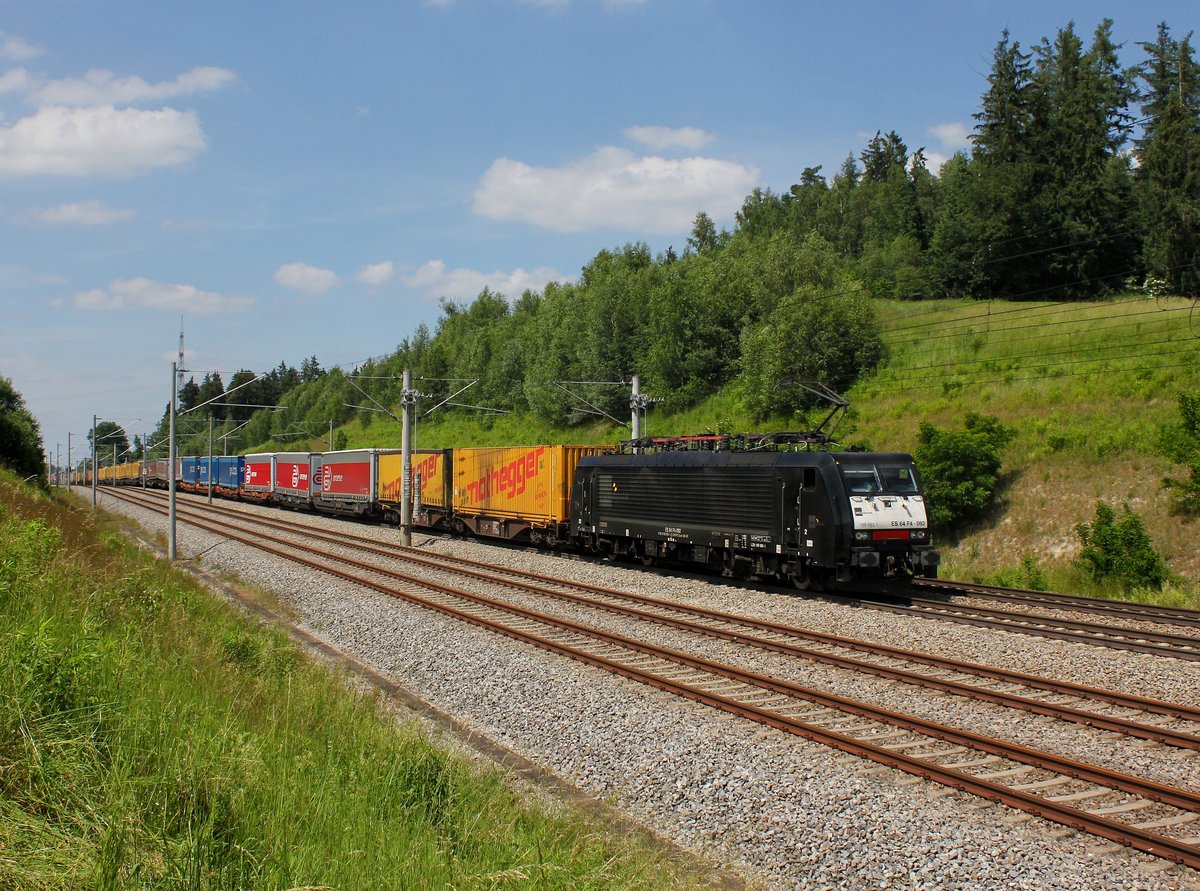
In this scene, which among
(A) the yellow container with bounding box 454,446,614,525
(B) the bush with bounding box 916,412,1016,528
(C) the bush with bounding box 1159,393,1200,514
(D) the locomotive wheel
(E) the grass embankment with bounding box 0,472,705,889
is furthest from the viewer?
(A) the yellow container with bounding box 454,446,614,525

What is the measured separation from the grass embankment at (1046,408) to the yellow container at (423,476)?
14.4m

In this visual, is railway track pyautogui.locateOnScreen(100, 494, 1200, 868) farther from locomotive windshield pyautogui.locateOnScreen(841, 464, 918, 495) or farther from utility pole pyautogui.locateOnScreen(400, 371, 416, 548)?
utility pole pyautogui.locateOnScreen(400, 371, 416, 548)

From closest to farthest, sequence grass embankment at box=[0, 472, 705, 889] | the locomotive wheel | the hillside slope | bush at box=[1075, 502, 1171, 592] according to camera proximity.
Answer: grass embankment at box=[0, 472, 705, 889], the locomotive wheel, bush at box=[1075, 502, 1171, 592], the hillside slope

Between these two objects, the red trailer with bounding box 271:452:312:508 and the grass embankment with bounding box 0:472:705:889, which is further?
the red trailer with bounding box 271:452:312:508

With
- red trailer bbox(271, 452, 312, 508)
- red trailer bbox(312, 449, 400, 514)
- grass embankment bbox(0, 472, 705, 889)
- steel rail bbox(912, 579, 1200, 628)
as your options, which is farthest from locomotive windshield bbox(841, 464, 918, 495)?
red trailer bbox(271, 452, 312, 508)

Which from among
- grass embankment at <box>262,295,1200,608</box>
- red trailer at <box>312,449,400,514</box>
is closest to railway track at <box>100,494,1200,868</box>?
grass embankment at <box>262,295,1200,608</box>

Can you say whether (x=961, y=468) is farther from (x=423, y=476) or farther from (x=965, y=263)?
(x=965, y=263)

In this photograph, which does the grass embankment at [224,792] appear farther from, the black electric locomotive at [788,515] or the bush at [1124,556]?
the bush at [1124,556]

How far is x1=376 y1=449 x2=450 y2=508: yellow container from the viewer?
36.2 metres

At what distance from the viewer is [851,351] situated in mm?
48250

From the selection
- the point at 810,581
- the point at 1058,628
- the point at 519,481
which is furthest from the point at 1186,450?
the point at 519,481

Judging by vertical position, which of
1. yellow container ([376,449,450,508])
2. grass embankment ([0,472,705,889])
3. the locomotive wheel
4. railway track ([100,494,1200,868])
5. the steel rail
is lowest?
the steel rail

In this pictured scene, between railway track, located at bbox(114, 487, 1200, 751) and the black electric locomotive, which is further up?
the black electric locomotive

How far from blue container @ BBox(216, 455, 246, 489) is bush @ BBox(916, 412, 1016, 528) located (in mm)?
48430
